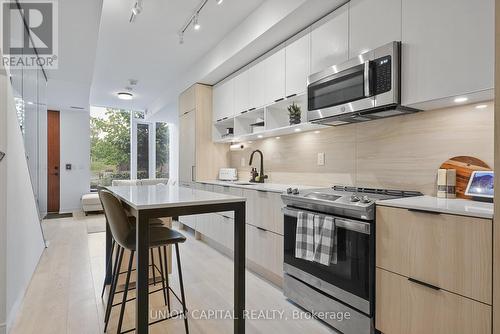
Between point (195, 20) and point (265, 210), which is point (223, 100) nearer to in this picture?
point (195, 20)

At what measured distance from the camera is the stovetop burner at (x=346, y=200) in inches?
66.8

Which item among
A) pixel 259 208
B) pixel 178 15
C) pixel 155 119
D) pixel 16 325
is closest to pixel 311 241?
pixel 259 208

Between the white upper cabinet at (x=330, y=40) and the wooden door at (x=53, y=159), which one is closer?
the white upper cabinet at (x=330, y=40)

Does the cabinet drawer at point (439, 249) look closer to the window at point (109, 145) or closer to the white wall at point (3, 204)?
the white wall at point (3, 204)

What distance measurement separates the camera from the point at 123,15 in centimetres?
282

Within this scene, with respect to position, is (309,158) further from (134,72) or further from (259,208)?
(134,72)

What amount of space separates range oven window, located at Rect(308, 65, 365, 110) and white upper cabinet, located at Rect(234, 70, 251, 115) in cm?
120

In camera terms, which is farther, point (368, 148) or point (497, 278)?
point (368, 148)

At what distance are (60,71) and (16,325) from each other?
363 cm

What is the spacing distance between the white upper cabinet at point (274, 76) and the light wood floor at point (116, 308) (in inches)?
76.0

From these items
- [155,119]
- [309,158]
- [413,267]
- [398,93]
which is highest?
[155,119]

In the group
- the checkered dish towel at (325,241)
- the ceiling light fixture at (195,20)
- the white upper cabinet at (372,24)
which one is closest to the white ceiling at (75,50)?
the ceiling light fixture at (195,20)

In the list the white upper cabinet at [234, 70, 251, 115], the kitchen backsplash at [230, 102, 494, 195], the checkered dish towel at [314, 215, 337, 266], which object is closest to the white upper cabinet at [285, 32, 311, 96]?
the kitchen backsplash at [230, 102, 494, 195]

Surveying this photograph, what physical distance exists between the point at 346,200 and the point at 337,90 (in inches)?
35.0
